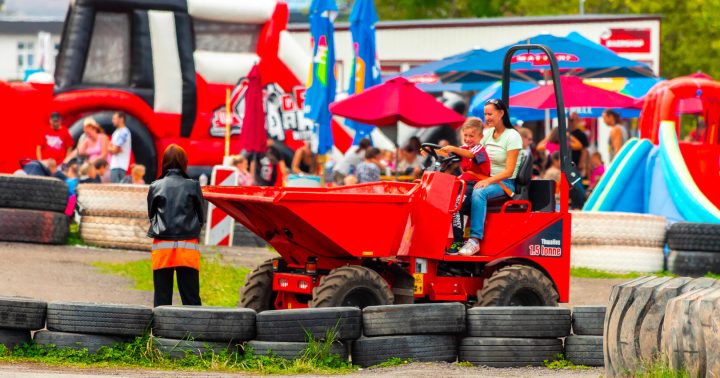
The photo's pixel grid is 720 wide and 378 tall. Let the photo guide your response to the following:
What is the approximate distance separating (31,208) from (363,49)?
362 inches

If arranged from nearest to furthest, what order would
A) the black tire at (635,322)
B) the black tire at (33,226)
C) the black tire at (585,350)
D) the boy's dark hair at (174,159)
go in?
the black tire at (635,322) → the black tire at (585,350) → the boy's dark hair at (174,159) → the black tire at (33,226)

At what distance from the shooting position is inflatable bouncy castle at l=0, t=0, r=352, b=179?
2505cm

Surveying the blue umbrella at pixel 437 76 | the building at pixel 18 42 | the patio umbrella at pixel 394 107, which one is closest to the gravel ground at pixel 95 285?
the patio umbrella at pixel 394 107

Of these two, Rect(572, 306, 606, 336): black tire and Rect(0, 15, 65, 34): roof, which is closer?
Rect(572, 306, 606, 336): black tire

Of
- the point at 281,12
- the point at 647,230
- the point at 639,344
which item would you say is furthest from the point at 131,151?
the point at 639,344

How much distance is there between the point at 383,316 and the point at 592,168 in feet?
47.2

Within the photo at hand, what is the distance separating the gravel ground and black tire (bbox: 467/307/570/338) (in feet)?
0.95

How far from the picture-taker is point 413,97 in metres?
21.2

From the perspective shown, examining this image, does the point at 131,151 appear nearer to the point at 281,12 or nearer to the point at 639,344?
the point at 281,12

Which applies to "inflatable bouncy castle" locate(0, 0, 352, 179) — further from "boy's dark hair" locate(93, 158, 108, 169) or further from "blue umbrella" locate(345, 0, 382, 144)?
"boy's dark hair" locate(93, 158, 108, 169)

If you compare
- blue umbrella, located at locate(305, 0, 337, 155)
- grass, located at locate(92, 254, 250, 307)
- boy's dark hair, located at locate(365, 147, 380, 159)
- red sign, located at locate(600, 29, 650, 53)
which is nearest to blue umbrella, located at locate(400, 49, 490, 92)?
blue umbrella, located at locate(305, 0, 337, 155)

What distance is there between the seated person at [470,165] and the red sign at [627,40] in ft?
74.1

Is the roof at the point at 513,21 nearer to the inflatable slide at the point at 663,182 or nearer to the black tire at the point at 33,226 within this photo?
the inflatable slide at the point at 663,182

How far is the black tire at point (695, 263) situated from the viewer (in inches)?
659
